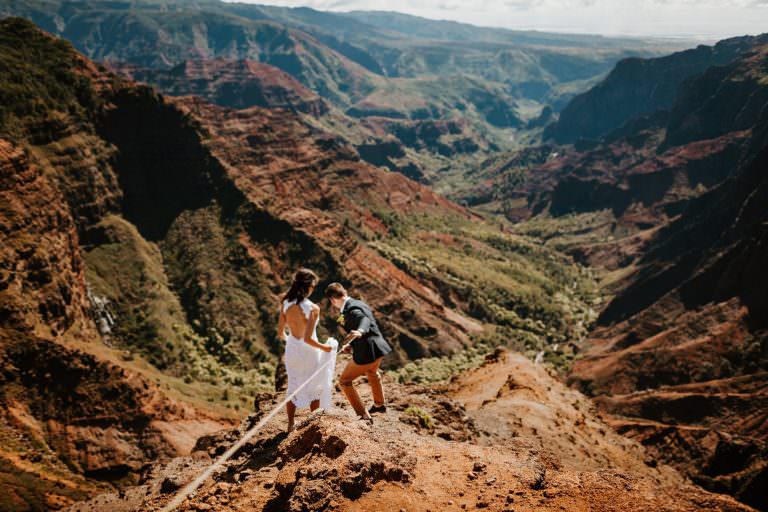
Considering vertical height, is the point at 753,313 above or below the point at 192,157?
below

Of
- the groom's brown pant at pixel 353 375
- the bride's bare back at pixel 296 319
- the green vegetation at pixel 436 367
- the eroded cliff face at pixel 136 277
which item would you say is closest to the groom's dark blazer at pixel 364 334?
the groom's brown pant at pixel 353 375

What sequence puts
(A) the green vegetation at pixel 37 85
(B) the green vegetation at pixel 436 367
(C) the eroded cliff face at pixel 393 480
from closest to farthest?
(C) the eroded cliff face at pixel 393 480 → (A) the green vegetation at pixel 37 85 → (B) the green vegetation at pixel 436 367

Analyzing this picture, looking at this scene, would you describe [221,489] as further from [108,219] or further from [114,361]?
[108,219]

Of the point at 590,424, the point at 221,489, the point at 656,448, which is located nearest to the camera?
the point at 221,489

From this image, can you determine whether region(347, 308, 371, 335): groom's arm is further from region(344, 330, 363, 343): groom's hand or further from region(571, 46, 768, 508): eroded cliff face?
region(571, 46, 768, 508): eroded cliff face

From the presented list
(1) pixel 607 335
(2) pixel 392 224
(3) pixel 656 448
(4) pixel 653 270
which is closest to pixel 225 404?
(3) pixel 656 448

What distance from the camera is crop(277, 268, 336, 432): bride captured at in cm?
1074

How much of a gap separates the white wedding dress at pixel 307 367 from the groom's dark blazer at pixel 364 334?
0.67 meters

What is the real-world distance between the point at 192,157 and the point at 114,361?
43.4 m

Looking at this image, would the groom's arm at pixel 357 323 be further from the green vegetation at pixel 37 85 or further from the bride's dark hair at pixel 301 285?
the green vegetation at pixel 37 85

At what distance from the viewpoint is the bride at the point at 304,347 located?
35.2ft

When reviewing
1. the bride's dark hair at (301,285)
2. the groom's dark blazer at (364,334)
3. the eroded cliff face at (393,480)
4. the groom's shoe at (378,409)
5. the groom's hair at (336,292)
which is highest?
the bride's dark hair at (301,285)

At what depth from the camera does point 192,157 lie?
70.2m

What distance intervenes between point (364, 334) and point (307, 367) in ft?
5.19
